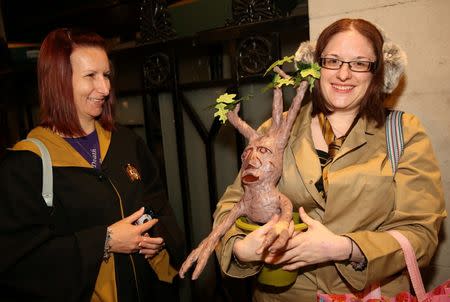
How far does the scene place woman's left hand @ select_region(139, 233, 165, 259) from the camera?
1899 mm

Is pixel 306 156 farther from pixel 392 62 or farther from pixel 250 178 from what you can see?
pixel 392 62

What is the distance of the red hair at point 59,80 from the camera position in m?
1.83

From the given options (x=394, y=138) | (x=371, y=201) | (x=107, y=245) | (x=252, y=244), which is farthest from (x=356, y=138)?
(x=107, y=245)

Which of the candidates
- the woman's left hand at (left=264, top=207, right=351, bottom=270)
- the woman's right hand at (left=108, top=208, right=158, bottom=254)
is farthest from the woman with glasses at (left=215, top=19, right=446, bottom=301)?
the woman's right hand at (left=108, top=208, right=158, bottom=254)

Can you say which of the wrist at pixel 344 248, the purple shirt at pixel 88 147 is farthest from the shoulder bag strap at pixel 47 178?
the wrist at pixel 344 248

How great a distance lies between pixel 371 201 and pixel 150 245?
46.7 inches

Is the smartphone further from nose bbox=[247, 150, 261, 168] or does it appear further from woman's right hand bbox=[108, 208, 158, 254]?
nose bbox=[247, 150, 261, 168]

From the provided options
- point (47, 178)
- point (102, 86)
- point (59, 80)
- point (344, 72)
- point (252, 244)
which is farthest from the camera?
point (102, 86)

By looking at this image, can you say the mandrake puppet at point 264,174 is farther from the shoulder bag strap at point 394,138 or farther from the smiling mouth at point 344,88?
the shoulder bag strap at point 394,138

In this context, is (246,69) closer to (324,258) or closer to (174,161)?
(174,161)

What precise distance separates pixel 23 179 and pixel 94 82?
62 centimetres

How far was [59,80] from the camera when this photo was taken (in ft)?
5.99

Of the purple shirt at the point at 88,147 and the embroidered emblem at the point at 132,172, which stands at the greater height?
the purple shirt at the point at 88,147

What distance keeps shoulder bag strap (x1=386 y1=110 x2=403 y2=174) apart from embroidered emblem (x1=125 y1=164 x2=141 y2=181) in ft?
4.41
